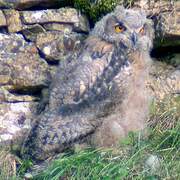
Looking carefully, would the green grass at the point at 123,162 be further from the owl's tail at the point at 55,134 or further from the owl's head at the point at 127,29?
the owl's head at the point at 127,29

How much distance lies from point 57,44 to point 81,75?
0.62 metres

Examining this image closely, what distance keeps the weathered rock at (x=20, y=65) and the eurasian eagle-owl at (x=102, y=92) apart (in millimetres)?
227

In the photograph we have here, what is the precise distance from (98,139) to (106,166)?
0.56 m

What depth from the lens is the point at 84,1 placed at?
5387 millimetres

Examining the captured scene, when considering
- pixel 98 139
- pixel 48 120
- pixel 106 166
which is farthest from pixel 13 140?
pixel 106 166

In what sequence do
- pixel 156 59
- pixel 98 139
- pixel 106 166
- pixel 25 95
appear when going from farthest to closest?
pixel 156 59 < pixel 25 95 < pixel 98 139 < pixel 106 166

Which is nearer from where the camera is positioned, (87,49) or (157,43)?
(87,49)

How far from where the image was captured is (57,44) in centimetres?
537

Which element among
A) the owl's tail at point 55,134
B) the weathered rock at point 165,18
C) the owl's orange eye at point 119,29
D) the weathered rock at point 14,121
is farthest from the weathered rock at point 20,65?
the weathered rock at point 165,18

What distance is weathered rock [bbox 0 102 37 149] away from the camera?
16.5 feet

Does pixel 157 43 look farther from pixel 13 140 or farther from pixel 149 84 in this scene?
pixel 13 140

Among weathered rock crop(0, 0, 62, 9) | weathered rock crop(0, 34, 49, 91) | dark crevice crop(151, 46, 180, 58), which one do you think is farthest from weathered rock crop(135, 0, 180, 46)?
weathered rock crop(0, 34, 49, 91)

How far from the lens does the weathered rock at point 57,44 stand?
17.5 feet

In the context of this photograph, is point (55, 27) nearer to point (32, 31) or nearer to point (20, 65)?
point (32, 31)
